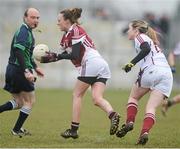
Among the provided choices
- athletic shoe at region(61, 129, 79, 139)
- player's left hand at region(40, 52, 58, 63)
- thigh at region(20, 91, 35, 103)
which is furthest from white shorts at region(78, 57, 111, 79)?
thigh at region(20, 91, 35, 103)

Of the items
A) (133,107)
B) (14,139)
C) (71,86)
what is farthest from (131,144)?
(71,86)

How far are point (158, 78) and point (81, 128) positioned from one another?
303cm

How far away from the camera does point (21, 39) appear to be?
12.6m

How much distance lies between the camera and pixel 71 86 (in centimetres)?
2839

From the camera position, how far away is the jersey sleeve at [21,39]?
12.5 meters

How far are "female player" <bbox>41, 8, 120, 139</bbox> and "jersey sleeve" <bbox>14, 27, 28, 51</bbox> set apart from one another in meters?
0.55

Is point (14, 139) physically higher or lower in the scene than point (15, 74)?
lower

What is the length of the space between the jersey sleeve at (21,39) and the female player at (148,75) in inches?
64.7

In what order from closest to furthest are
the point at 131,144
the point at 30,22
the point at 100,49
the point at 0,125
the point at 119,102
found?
the point at 131,144
the point at 30,22
the point at 0,125
the point at 119,102
the point at 100,49

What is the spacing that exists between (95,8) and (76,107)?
16.8m

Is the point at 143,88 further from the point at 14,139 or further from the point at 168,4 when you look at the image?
the point at 168,4

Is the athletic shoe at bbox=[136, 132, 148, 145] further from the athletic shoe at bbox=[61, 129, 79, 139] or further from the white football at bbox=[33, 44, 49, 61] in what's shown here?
the white football at bbox=[33, 44, 49, 61]

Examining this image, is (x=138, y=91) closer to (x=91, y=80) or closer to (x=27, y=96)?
(x=91, y=80)

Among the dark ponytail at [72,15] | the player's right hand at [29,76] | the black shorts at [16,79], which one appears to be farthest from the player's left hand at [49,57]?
the black shorts at [16,79]
